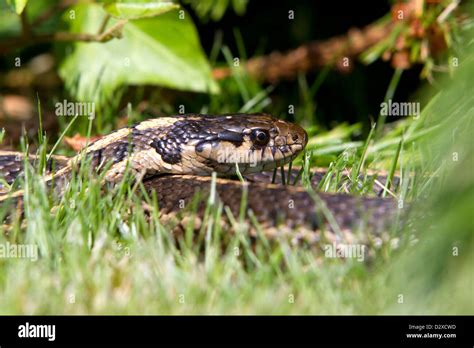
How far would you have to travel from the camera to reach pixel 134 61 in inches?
188

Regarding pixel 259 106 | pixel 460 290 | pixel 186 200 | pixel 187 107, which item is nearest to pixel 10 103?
pixel 187 107

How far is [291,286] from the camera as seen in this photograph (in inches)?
103

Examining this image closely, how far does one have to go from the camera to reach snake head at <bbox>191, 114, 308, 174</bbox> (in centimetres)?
374

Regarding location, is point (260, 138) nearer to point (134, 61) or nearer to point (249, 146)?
point (249, 146)
